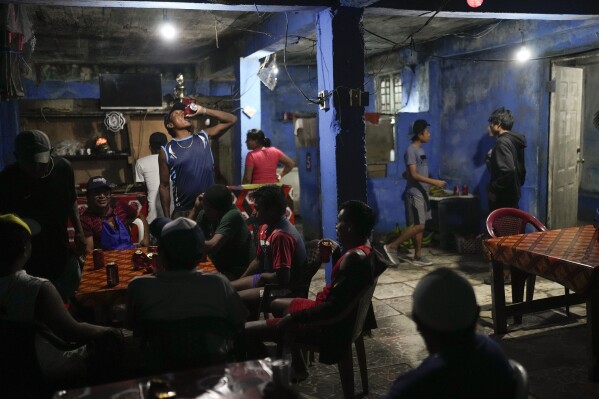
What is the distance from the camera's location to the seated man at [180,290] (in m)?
2.66

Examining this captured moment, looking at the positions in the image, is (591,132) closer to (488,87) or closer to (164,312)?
(488,87)

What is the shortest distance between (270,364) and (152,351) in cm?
67

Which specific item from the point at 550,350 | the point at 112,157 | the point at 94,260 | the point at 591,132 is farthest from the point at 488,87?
the point at 94,260

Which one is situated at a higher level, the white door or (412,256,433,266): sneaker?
the white door

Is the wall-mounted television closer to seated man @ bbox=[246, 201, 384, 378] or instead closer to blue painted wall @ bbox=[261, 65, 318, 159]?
blue painted wall @ bbox=[261, 65, 318, 159]

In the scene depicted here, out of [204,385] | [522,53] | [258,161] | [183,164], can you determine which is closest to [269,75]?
[258,161]

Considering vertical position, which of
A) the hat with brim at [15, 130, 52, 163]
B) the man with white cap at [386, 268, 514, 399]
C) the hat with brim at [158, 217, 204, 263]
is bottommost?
the man with white cap at [386, 268, 514, 399]

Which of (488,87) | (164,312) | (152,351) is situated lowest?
(152,351)

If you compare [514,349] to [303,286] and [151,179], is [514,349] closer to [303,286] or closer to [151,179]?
[303,286]

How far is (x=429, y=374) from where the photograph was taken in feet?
6.10

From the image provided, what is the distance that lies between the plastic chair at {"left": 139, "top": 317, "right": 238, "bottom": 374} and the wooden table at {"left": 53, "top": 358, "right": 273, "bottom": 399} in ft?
0.77

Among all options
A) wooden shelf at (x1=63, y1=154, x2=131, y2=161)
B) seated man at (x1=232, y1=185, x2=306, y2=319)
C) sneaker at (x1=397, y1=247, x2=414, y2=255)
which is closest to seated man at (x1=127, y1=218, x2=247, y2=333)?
seated man at (x1=232, y1=185, x2=306, y2=319)

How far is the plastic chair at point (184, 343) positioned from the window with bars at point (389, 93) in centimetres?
1058

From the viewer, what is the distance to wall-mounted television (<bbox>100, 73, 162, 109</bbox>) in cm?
1078
